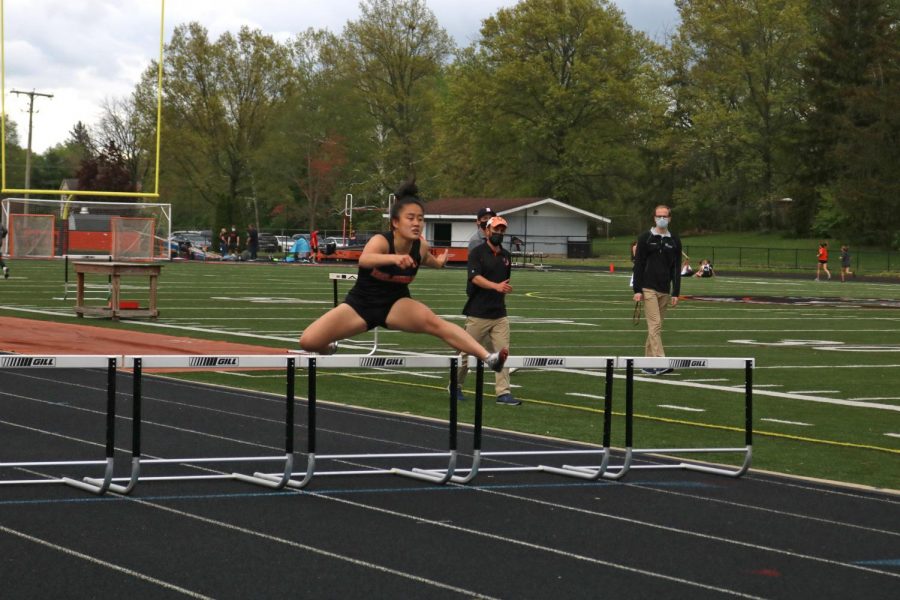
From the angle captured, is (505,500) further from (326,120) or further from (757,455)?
(326,120)

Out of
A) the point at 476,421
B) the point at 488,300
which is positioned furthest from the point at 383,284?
the point at 488,300

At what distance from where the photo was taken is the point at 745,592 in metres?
6.86

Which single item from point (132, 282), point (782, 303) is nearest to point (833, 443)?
point (782, 303)

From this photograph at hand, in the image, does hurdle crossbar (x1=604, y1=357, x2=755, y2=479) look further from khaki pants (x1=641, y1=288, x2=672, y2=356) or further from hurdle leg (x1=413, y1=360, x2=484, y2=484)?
khaki pants (x1=641, y1=288, x2=672, y2=356)

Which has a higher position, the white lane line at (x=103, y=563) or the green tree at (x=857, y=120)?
the green tree at (x=857, y=120)

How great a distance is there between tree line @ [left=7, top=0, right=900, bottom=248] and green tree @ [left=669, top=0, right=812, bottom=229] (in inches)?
6.0

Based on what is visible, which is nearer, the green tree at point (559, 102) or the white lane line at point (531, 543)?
the white lane line at point (531, 543)

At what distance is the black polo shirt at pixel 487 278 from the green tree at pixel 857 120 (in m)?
65.2

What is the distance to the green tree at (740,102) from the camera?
93.7 m

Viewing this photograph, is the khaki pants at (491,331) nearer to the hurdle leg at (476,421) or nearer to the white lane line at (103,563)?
the hurdle leg at (476,421)

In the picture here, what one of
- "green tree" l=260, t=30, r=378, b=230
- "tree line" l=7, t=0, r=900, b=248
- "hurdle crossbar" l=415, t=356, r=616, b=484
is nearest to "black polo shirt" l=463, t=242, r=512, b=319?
"hurdle crossbar" l=415, t=356, r=616, b=484

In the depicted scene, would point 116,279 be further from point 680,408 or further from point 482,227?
point 680,408

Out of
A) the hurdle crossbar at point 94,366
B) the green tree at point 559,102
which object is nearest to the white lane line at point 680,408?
the hurdle crossbar at point 94,366

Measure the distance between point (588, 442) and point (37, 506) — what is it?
201 inches
